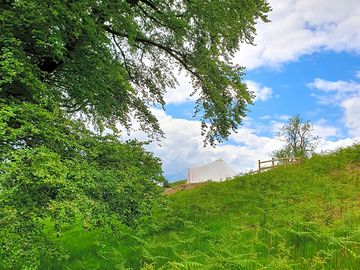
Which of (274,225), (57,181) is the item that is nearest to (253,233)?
(274,225)

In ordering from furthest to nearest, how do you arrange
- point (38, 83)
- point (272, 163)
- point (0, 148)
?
1. point (272, 163)
2. point (38, 83)
3. point (0, 148)

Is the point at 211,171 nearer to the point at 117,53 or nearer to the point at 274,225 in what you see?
the point at 117,53

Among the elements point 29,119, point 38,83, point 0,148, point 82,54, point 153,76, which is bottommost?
point 0,148

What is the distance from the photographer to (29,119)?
8812 mm

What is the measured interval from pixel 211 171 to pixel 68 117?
37.3 meters

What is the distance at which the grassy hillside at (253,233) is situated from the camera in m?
8.09

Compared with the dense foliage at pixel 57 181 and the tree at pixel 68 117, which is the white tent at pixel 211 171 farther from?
the dense foliage at pixel 57 181

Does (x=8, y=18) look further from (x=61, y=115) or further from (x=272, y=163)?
(x=272, y=163)

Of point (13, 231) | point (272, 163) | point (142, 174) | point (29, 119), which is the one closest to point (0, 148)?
point (29, 119)

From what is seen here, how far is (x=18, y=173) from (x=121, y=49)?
12.8 meters

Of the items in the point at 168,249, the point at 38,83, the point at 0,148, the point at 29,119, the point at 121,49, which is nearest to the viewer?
the point at 0,148

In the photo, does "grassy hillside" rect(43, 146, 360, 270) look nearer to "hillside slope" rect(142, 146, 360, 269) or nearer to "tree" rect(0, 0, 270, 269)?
"hillside slope" rect(142, 146, 360, 269)

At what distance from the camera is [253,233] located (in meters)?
10.6

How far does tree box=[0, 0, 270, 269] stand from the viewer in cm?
761
